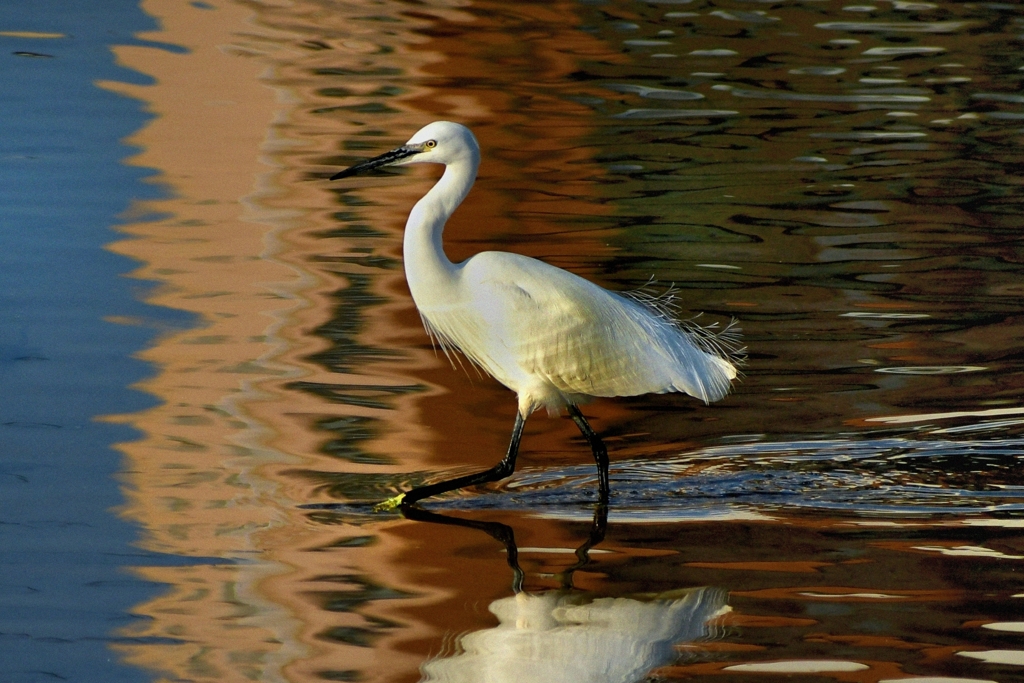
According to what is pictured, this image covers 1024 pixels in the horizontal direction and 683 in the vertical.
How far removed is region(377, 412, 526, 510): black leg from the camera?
449cm

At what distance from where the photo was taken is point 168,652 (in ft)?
11.5

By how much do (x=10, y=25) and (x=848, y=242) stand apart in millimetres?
8589

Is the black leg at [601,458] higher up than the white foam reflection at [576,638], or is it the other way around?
the black leg at [601,458]

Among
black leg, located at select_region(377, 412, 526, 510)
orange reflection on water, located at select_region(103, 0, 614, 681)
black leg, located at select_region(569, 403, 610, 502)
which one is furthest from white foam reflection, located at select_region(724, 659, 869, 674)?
black leg, located at select_region(377, 412, 526, 510)

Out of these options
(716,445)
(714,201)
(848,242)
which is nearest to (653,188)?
(714,201)

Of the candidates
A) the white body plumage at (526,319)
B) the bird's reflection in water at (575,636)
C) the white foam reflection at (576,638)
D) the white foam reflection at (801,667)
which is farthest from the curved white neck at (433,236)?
the white foam reflection at (801,667)

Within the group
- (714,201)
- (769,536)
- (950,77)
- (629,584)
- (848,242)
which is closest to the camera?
(629,584)

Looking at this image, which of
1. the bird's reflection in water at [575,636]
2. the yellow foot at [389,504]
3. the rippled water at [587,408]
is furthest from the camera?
the yellow foot at [389,504]

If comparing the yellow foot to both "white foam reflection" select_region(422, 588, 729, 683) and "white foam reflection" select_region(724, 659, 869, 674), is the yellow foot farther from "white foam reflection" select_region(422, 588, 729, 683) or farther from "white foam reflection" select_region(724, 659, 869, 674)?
"white foam reflection" select_region(724, 659, 869, 674)

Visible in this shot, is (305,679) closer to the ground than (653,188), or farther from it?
closer to the ground

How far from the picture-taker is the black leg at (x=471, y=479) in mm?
4492

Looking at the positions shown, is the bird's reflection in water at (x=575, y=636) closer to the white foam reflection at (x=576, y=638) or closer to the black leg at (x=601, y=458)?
the white foam reflection at (x=576, y=638)

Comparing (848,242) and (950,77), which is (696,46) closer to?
(950,77)

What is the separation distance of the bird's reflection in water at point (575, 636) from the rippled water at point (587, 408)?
0.04 feet
